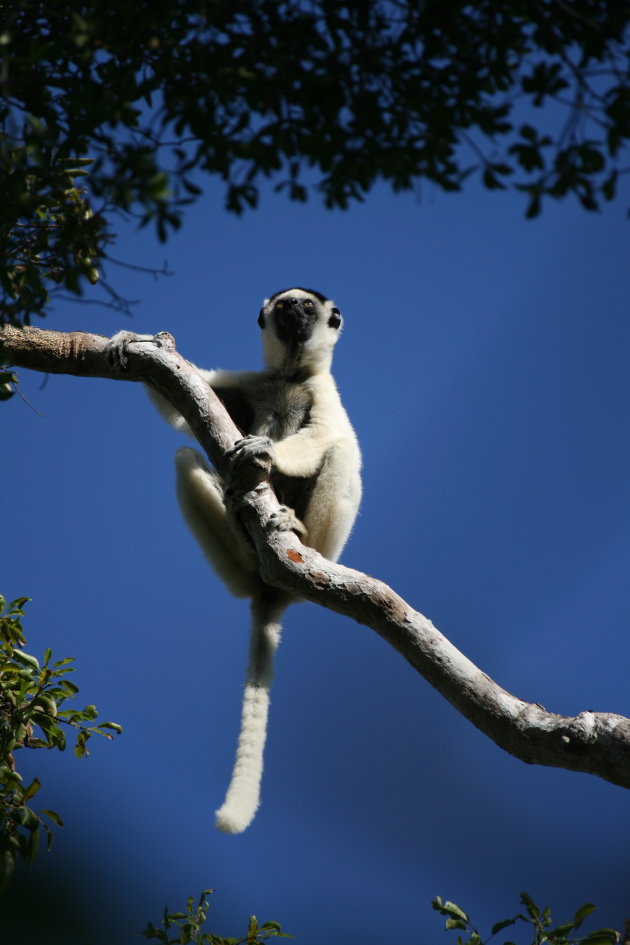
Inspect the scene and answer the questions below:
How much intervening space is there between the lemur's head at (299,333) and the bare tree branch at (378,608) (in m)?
1.30

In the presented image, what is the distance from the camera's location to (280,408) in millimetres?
5027

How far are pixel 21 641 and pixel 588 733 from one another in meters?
2.39

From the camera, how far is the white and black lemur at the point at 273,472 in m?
4.09

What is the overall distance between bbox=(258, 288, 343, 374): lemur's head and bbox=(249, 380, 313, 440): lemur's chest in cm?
20

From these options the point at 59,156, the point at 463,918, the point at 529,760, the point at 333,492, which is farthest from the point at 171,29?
the point at 463,918

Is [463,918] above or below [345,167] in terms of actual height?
below

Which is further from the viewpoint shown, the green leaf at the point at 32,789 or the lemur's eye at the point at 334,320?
the lemur's eye at the point at 334,320

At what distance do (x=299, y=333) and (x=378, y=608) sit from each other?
99.8 inches

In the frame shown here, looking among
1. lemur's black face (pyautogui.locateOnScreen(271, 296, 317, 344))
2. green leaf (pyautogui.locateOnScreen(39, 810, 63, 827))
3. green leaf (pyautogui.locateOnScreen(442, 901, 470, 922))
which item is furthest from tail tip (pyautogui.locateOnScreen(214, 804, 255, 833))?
lemur's black face (pyautogui.locateOnScreen(271, 296, 317, 344))

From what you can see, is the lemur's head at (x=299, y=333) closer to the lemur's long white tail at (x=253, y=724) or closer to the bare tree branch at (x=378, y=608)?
the bare tree branch at (x=378, y=608)

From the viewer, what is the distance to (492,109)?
2551 millimetres

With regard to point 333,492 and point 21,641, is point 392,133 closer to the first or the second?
point 333,492

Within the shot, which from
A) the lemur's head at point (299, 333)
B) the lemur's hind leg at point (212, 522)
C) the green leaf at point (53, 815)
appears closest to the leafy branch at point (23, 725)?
the green leaf at point (53, 815)

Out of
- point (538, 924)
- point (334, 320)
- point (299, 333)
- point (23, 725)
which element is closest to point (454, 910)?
point (538, 924)
